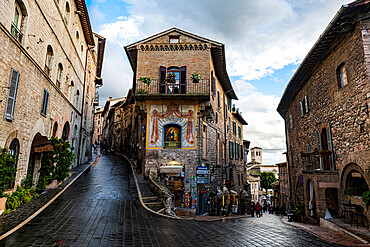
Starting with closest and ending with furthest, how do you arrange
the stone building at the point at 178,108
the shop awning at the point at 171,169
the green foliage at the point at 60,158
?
the green foliage at the point at 60,158 < the shop awning at the point at 171,169 < the stone building at the point at 178,108

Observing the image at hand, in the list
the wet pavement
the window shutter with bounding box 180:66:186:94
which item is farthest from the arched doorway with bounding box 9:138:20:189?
the window shutter with bounding box 180:66:186:94

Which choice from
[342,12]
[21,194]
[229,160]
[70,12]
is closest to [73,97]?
[70,12]

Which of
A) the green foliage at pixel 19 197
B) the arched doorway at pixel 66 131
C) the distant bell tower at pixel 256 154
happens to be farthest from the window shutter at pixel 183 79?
the distant bell tower at pixel 256 154

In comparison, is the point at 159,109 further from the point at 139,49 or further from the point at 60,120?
the point at 60,120

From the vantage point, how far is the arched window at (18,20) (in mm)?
10156

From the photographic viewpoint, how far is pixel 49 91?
559 inches

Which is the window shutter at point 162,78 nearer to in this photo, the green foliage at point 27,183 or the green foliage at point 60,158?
the green foliage at point 60,158

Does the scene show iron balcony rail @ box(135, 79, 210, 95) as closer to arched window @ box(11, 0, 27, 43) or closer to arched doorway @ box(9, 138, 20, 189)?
arched window @ box(11, 0, 27, 43)

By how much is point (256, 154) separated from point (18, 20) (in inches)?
3372

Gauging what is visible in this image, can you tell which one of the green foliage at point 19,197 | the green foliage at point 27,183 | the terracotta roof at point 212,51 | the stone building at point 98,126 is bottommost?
the green foliage at point 19,197

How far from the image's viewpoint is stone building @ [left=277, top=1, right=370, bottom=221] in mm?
9859

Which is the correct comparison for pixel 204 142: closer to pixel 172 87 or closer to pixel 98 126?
pixel 172 87

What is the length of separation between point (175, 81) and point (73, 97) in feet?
28.8

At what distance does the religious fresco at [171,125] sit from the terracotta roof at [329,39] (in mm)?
7590
